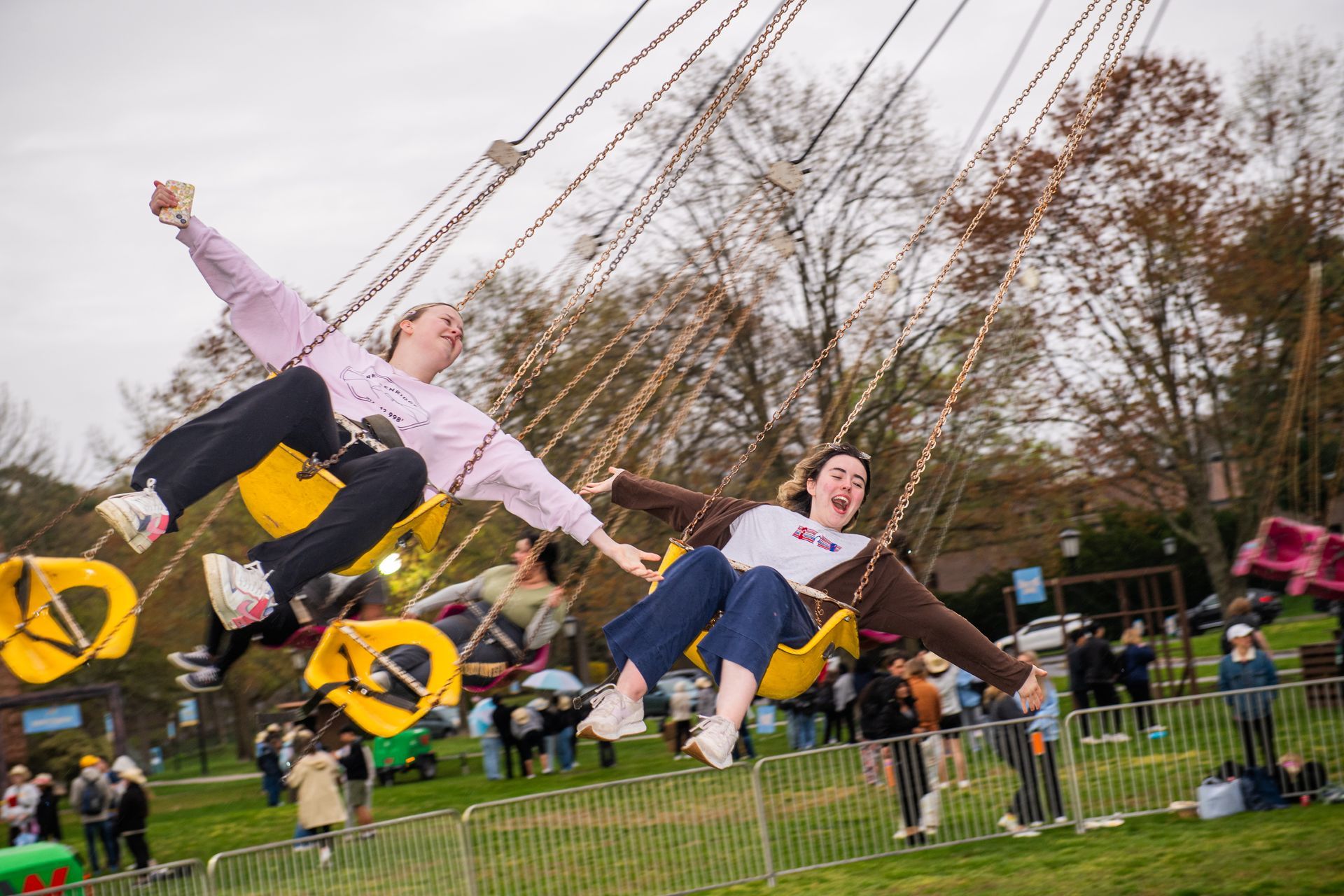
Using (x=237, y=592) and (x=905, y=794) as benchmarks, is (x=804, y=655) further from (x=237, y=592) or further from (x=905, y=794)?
(x=905, y=794)

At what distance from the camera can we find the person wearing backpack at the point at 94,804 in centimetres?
1279

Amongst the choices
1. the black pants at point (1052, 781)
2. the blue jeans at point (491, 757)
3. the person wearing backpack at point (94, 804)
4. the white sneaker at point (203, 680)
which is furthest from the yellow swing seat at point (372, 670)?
the blue jeans at point (491, 757)

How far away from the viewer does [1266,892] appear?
748cm

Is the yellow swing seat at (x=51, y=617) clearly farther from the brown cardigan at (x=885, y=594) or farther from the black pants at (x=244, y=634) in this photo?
the brown cardigan at (x=885, y=594)

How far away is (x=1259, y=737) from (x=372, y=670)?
24.8ft

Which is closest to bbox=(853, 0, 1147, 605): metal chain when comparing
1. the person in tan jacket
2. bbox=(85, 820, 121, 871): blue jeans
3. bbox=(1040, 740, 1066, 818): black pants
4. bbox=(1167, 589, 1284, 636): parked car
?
bbox=(1040, 740, 1066, 818): black pants

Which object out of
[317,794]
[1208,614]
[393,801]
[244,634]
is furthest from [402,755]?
[1208,614]

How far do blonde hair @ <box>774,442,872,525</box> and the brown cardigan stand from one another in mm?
164

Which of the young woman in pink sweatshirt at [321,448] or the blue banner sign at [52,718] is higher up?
the young woman in pink sweatshirt at [321,448]

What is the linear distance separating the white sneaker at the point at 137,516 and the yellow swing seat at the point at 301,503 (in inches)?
19.3

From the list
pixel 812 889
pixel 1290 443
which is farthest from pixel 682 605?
pixel 1290 443

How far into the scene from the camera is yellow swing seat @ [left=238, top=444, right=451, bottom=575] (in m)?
4.39

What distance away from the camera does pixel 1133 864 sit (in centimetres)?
838

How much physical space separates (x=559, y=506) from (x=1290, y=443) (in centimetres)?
1568
